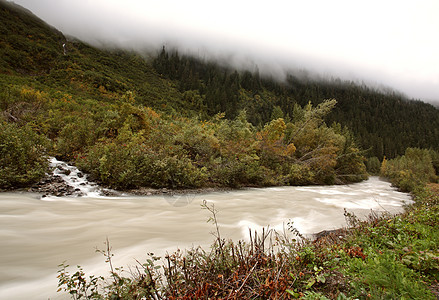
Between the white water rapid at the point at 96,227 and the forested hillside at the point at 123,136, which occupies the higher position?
the forested hillside at the point at 123,136

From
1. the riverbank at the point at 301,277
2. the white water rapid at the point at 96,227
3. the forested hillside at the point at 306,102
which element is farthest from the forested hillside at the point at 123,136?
the forested hillside at the point at 306,102

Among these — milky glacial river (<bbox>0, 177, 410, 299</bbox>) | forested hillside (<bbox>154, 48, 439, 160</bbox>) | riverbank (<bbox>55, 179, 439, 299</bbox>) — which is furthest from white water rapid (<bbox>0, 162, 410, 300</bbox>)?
forested hillside (<bbox>154, 48, 439, 160</bbox>)

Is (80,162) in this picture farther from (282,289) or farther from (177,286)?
(282,289)

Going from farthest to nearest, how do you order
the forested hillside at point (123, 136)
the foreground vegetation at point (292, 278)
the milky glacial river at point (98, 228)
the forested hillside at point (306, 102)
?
the forested hillside at point (306, 102), the forested hillside at point (123, 136), the milky glacial river at point (98, 228), the foreground vegetation at point (292, 278)

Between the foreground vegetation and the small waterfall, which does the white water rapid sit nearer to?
the small waterfall

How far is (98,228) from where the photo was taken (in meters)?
4.53

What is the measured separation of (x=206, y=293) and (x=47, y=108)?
1580cm

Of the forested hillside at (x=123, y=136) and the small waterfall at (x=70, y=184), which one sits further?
the forested hillside at (x=123, y=136)

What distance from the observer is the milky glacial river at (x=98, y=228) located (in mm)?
2980

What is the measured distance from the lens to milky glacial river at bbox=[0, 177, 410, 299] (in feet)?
9.78

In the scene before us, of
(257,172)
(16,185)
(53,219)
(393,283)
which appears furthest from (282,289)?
(257,172)

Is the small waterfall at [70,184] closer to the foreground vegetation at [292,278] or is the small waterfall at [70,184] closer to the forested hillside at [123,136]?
the forested hillside at [123,136]

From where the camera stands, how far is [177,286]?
6.29 feet

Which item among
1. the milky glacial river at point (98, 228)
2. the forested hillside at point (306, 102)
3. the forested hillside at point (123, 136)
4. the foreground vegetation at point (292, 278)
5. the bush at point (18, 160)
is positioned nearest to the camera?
the foreground vegetation at point (292, 278)
